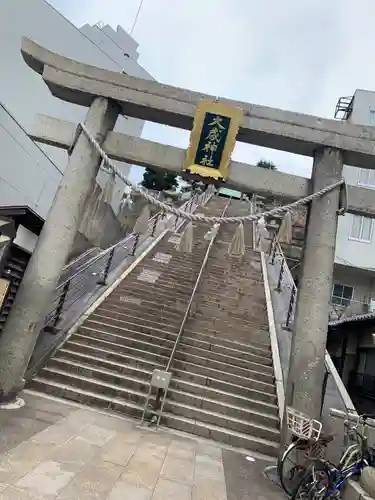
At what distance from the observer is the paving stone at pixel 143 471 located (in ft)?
13.9

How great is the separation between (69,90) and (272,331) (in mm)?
7301

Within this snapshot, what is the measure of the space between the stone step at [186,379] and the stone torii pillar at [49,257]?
5.14 ft

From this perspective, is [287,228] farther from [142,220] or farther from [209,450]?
[209,450]

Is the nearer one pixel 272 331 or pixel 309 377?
pixel 309 377

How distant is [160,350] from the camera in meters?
8.56

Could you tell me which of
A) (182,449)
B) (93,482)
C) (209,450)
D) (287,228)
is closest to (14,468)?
(93,482)

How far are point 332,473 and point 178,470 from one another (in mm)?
1892

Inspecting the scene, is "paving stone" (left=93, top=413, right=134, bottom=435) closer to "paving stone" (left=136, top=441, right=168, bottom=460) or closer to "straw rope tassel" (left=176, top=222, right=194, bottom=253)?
"paving stone" (left=136, top=441, right=168, bottom=460)

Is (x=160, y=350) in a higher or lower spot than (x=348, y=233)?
lower

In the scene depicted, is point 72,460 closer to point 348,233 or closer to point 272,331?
point 272,331

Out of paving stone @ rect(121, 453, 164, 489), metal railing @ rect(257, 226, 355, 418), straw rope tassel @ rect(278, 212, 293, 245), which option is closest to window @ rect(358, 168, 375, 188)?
metal railing @ rect(257, 226, 355, 418)

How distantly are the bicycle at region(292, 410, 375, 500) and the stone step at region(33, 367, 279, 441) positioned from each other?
1978 millimetres

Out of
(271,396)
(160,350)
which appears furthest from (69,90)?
(271,396)

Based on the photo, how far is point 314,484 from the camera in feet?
14.7
